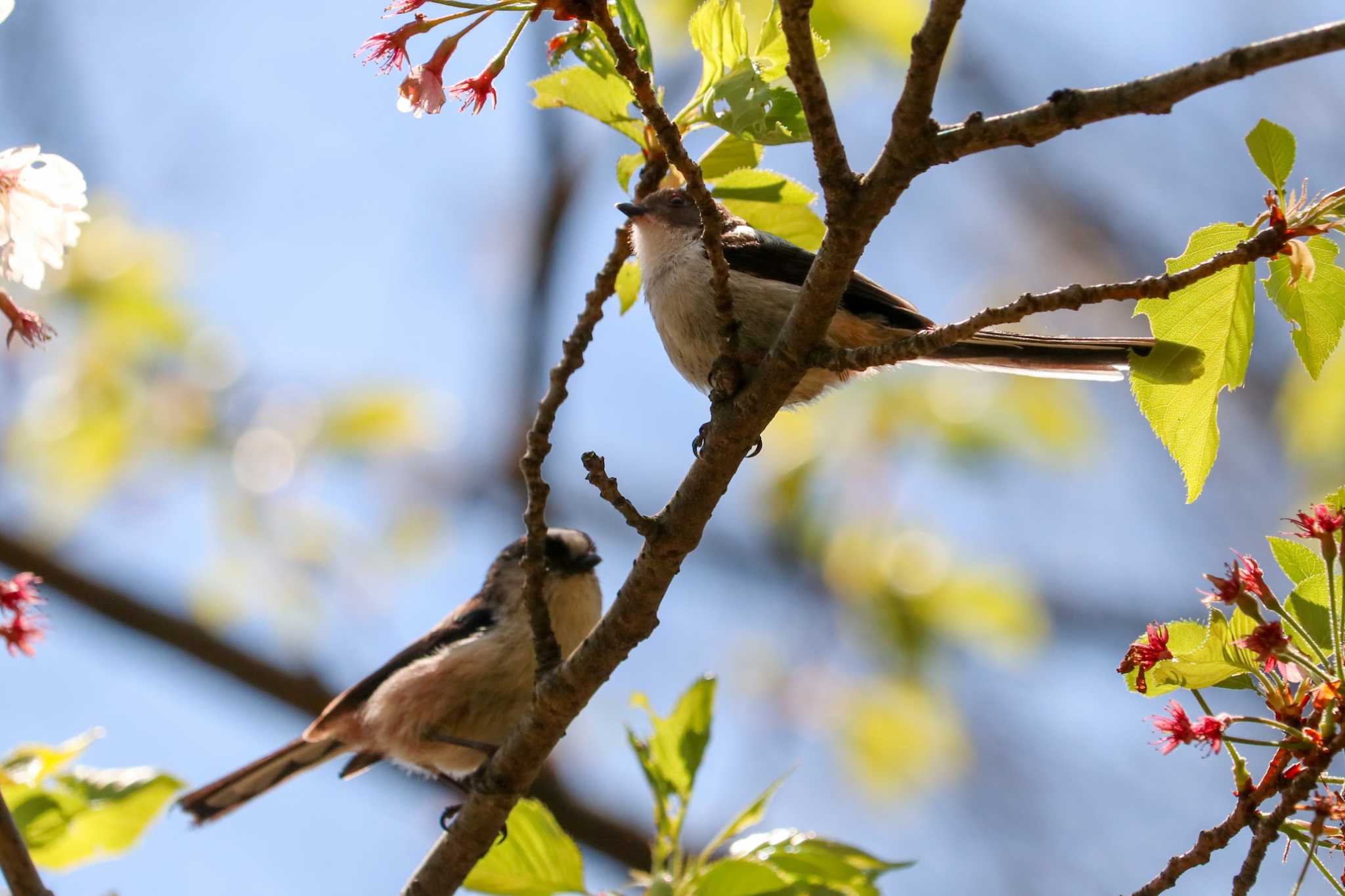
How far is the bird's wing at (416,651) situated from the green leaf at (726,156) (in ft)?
9.68

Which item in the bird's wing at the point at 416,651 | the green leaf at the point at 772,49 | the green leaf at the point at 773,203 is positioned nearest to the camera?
the green leaf at the point at 772,49

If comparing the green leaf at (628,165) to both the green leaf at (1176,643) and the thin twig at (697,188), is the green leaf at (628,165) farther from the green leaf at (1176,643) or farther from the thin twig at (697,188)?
the green leaf at (1176,643)

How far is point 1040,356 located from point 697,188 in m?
1.51

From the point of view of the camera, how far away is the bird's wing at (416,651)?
536 cm

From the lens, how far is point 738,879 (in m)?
2.66

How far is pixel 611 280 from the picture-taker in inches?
122

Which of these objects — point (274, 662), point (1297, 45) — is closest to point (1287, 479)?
point (274, 662)

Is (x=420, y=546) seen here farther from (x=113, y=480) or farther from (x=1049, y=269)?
Answer: (x=1049, y=269)

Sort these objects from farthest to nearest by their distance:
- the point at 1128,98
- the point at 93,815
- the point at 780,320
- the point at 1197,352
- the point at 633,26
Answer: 1. the point at 780,320
2. the point at 93,815
3. the point at 633,26
4. the point at 1197,352
5. the point at 1128,98

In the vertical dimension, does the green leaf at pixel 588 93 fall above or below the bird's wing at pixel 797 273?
below

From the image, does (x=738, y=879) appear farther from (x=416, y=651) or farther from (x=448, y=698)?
(x=416, y=651)

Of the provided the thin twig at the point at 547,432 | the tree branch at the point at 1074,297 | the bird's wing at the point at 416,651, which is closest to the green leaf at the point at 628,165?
the thin twig at the point at 547,432

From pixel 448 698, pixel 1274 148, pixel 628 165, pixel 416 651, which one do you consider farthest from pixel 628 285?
pixel 416 651

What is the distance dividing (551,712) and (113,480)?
3.78 m
